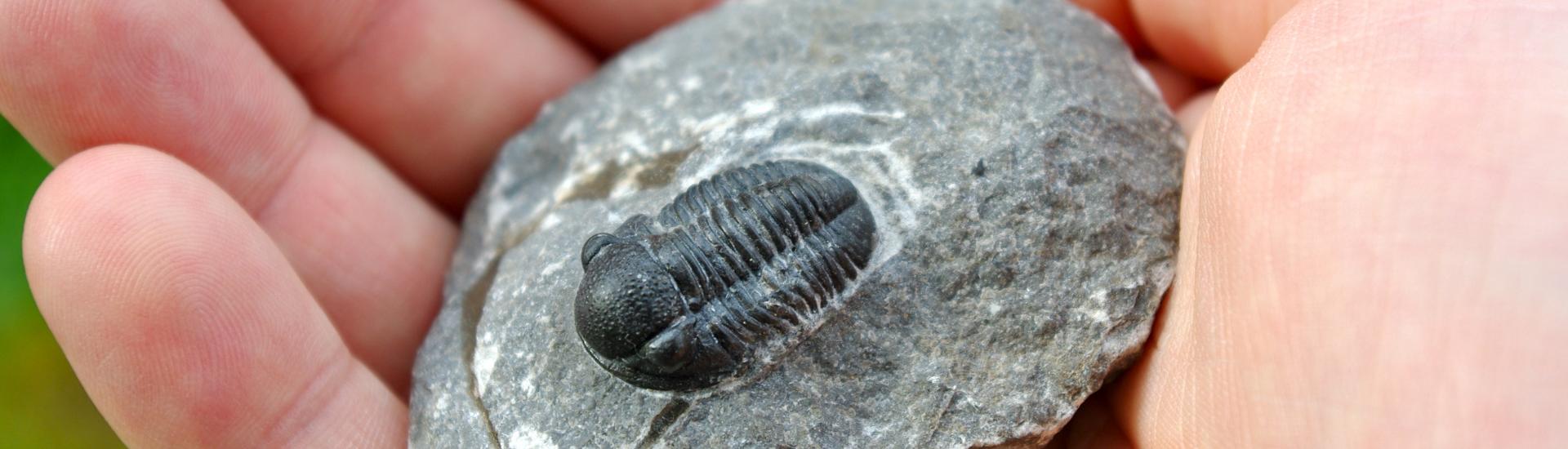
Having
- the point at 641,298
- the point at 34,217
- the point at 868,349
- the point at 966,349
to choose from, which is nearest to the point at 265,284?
the point at 34,217

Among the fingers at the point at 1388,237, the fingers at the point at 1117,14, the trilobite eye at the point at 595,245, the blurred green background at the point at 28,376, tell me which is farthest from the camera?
the blurred green background at the point at 28,376

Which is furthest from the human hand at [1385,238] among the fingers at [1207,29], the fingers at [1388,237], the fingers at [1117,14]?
the fingers at [1117,14]

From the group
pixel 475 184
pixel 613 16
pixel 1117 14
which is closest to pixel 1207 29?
pixel 1117 14

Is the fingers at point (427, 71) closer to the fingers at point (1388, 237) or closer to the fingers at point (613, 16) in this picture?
the fingers at point (613, 16)

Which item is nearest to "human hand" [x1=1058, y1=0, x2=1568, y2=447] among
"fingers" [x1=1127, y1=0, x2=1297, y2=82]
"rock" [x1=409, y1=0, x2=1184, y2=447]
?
"rock" [x1=409, y1=0, x2=1184, y2=447]

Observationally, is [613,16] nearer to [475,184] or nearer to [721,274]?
[475,184]

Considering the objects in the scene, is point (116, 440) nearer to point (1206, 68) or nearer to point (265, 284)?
point (265, 284)
